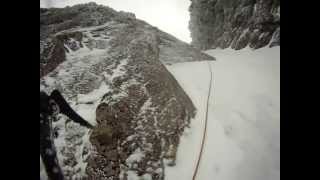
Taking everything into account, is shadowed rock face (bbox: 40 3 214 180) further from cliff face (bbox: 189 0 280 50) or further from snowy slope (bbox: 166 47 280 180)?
cliff face (bbox: 189 0 280 50)

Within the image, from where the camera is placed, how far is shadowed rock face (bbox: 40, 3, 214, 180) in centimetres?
250

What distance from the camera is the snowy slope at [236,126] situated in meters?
2.61

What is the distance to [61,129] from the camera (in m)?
2.69

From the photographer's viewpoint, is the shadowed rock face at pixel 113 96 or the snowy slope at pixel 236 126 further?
the snowy slope at pixel 236 126

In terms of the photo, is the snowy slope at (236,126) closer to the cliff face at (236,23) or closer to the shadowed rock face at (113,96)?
the shadowed rock face at (113,96)

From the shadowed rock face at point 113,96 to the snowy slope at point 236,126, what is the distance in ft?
0.57

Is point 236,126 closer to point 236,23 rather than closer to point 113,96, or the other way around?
point 113,96

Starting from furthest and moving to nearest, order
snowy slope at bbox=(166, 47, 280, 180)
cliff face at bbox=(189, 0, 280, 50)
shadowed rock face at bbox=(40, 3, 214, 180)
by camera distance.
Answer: cliff face at bbox=(189, 0, 280, 50), snowy slope at bbox=(166, 47, 280, 180), shadowed rock face at bbox=(40, 3, 214, 180)

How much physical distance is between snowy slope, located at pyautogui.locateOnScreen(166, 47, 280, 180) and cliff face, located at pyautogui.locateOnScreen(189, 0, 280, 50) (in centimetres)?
144

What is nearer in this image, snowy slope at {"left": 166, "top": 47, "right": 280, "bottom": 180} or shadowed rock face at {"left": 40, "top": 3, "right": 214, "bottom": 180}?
shadowed rock face at {"left": 40, "top": 3, "right": 214, "bottom": 180}

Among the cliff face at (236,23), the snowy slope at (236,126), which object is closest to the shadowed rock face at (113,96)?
the snowy slope at (236,126)

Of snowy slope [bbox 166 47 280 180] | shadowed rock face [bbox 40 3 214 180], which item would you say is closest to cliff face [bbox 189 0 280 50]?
snowy slope [bbox 166 47 280 180]

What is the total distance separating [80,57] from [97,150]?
1.39 metres
